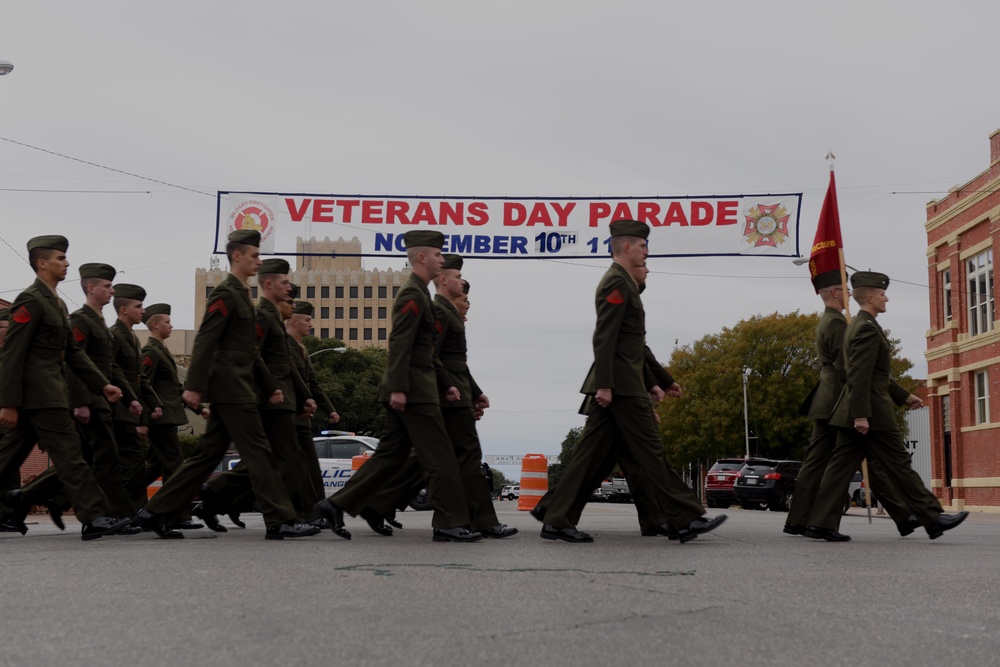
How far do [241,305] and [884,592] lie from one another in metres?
5.09

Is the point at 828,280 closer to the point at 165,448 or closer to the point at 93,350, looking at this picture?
the point at 165,448

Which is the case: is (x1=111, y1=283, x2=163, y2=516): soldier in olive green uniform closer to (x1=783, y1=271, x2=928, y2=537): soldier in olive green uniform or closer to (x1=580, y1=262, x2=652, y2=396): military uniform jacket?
(x1=580, y1=262, x2=652, y2=396): military uniform jacket

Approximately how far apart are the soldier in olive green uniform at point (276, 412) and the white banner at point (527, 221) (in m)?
8.96

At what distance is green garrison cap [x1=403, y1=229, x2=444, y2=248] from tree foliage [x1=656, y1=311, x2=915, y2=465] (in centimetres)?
5310

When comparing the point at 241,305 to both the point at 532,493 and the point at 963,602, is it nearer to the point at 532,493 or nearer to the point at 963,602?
the point at 963,602

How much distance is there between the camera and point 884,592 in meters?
5.75

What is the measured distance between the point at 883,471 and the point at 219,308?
5.08 m

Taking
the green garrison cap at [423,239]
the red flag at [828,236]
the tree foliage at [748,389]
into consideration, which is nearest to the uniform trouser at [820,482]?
the green garrison cap at [423,239]

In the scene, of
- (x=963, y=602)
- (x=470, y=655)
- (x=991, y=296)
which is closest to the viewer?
(x=470, y=655)

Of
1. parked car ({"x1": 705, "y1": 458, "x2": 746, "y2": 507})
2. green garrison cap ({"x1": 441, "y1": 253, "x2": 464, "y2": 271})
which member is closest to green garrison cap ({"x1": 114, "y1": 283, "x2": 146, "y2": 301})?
green garrison cap ({"x1": 441, "y1": 253, "x2": 464, "y2": 271})

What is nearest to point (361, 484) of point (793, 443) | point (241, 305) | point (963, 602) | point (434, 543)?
point (434, 543)

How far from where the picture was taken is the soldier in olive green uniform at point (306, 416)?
11.0 meters

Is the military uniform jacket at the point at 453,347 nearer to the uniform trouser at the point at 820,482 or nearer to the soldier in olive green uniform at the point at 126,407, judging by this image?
the uniform trouser at the point at 820,482

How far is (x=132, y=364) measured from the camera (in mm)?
11312
